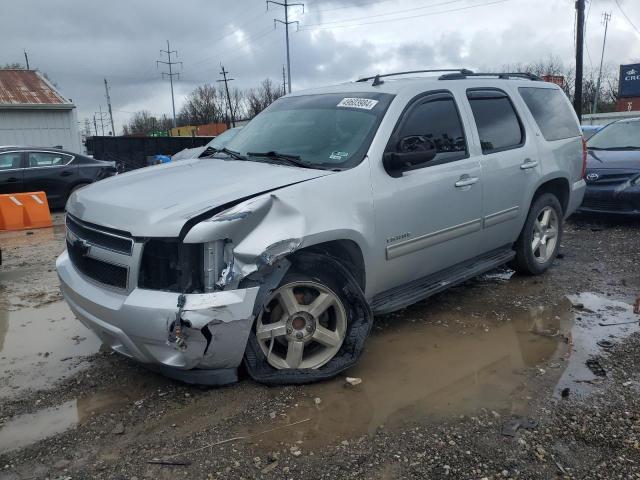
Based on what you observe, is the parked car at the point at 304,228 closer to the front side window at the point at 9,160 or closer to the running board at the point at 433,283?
the running board at the point at 433,283

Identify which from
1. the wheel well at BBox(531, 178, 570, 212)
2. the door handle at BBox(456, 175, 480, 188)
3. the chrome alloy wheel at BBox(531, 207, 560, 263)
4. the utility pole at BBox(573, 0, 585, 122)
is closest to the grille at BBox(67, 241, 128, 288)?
the door handle at BBox(456, 175, 480, 188)

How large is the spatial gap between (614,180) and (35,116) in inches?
870

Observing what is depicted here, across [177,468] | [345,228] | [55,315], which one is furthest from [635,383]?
[55,315]

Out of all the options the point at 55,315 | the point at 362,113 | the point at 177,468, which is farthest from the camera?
the point at 55,315

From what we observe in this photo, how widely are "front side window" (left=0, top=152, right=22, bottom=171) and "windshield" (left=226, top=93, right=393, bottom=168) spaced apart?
28.2 ft

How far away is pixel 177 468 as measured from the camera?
2652 mm

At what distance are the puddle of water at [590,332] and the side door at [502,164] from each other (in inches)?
35.7

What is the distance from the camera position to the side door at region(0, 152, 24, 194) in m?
11.0

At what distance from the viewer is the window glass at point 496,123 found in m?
4.64

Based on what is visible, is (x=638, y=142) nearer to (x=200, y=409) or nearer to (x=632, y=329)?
(x=632, y=329)

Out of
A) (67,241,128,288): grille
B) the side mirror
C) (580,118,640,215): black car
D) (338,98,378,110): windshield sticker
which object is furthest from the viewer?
(580,118,640,215): black car

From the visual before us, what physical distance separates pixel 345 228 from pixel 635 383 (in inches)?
81.7

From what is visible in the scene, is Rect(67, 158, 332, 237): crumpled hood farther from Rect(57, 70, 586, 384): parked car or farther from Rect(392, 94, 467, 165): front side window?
Rect(392, 94, 467, 165): front side window

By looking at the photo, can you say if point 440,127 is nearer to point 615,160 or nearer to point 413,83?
point 413,83
